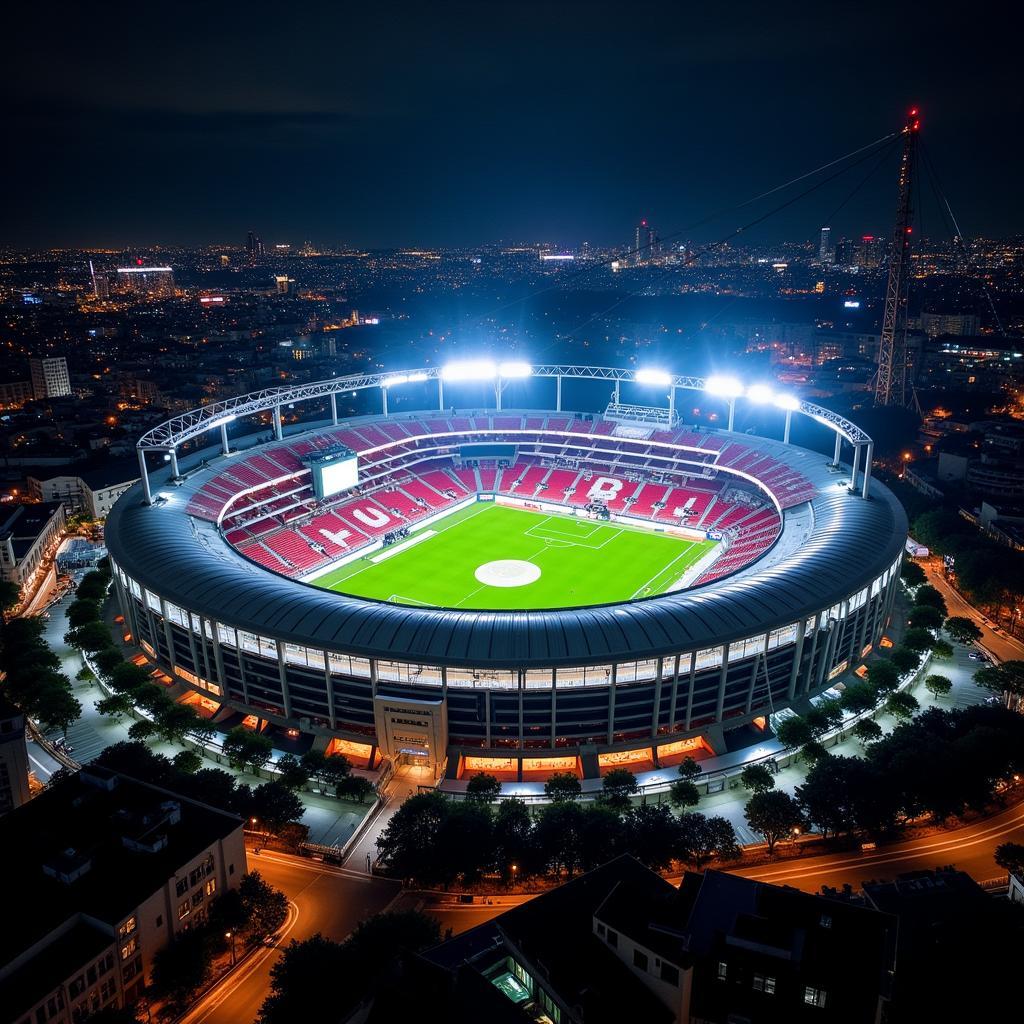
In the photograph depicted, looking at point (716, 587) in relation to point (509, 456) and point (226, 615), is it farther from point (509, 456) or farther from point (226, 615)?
point (509, 456)

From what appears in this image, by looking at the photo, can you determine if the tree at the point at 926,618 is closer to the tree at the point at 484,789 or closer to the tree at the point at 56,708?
the tree at the point at 484,789

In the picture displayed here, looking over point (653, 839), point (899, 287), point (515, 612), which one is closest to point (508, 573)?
point (515, 612)

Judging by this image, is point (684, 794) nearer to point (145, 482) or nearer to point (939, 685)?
point (939, 685)

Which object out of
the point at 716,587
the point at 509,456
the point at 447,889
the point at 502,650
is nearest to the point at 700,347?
the point at 509,456

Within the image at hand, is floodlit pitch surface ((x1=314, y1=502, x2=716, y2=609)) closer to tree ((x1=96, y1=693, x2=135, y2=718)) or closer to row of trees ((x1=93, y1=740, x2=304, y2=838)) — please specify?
tree ((x1=96, y1=693, x2=135, y2=718))

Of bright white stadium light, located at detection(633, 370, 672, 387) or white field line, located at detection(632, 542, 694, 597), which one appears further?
bright white stadium light, located at detection(633, 370, 672, 387)

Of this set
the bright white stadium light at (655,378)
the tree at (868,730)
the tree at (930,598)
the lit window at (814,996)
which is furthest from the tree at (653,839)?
the bright white stadium light at (655,378)

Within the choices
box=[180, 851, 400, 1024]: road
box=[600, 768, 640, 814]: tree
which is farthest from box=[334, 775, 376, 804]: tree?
box=[600, 768, 640, 814]: tree
